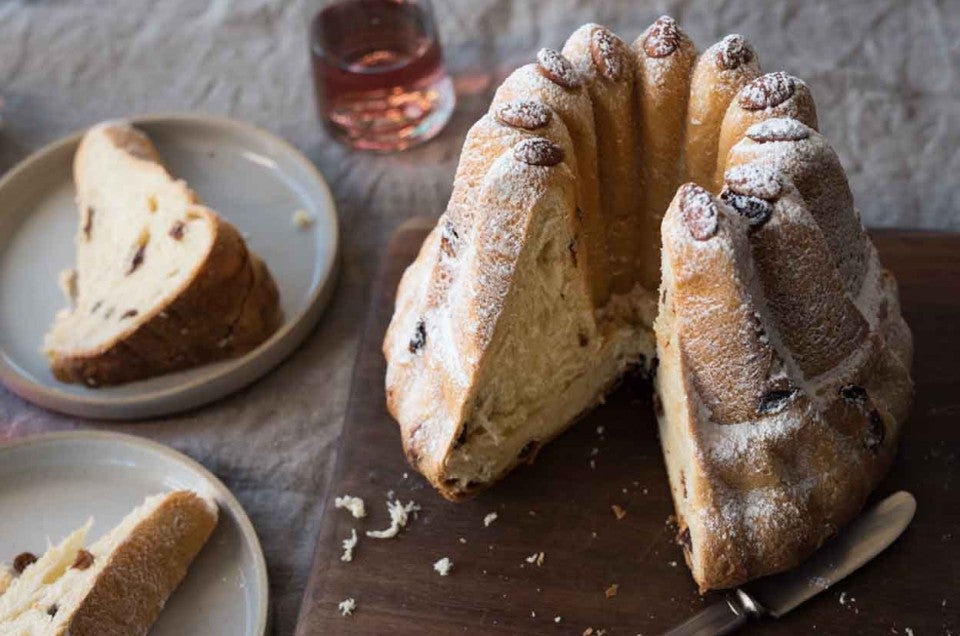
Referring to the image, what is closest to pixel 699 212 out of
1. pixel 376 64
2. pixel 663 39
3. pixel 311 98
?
pixel 663 39

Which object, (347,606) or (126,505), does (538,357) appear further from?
(126,505)

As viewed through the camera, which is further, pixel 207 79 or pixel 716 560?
pixel 207 79

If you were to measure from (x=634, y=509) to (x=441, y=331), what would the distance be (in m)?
0.35

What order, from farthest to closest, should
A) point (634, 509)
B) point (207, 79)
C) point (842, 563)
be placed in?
point (207, 79), point (634, 509), point (842, 563)

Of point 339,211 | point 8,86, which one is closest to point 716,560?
point 339,211

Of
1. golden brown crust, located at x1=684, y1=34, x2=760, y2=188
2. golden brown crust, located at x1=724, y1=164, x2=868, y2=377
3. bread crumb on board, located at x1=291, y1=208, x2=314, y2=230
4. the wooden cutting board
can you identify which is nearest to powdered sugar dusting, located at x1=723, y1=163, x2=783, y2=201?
golden brown crust, located at x1=724, y1=164, x2=868, y2=377

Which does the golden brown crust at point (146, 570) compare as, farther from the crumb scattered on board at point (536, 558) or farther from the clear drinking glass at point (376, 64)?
the clear drinking glass at point (376, 64)

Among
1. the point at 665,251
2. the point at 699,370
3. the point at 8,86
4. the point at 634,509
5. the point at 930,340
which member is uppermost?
the point at 665,251

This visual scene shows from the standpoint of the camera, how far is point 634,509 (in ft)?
4.65

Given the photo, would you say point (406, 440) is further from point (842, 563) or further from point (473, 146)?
point (842, 563)

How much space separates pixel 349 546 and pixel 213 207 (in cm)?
86

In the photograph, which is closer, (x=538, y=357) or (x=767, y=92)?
(x=767, y=92)

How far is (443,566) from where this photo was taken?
137cm

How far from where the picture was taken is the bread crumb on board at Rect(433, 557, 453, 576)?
4.48ft
